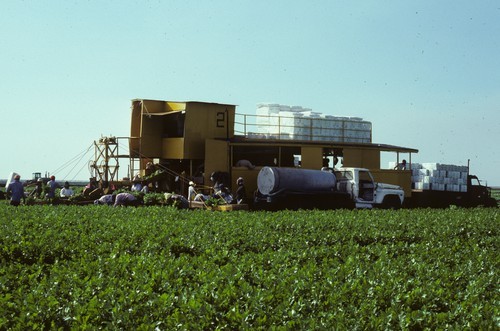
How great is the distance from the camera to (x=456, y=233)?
51.3 ft

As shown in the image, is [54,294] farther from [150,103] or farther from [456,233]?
[150,103]

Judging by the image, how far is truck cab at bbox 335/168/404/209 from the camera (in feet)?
90.0

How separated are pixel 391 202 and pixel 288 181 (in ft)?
19.6

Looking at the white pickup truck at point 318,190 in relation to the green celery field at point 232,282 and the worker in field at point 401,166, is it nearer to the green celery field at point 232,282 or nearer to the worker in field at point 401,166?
the worker in field at point 401,166

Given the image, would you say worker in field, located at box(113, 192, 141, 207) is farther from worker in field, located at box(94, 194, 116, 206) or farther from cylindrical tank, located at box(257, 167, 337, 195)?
cylindrical tank, located at box(257, 167, 337, 195)

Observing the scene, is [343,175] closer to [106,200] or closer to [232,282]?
[106,200]

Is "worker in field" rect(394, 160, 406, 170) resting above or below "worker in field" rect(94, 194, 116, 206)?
above

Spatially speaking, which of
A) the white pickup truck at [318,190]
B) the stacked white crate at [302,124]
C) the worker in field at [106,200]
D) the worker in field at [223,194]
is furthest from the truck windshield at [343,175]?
the worker in field at [106,200]

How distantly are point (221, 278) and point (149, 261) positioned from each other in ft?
5.09

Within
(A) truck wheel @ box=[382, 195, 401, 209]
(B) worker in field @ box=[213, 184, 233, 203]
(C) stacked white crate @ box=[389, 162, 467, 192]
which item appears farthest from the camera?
(C) stacked white crate @ box=[389, 162, 467, 192]

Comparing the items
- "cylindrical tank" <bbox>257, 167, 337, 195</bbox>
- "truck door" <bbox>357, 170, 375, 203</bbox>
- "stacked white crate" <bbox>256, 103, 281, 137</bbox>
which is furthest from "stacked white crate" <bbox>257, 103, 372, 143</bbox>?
"cylindrical tank" <bbox>257, 167, 337, 195</bbox>

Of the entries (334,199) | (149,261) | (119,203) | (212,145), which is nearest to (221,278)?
(149,261)

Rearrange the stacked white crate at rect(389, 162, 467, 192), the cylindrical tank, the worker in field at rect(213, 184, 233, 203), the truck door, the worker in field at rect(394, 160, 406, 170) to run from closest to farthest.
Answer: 1. the worker in field at rect(213, 184, 233, 203)
2. the cylindrical tank
3. the truck door
4. the worker in field at rect(394, 160, 406, 170)
5. the stacked white crate at rect(389, 162, 467, 192)

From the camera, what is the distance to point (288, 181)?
25828 millimetres
